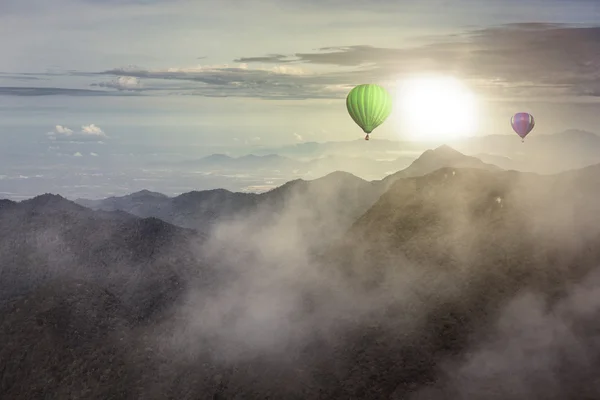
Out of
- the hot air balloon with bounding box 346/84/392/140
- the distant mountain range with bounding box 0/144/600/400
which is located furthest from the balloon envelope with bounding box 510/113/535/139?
the hot air balloon with bounding box 346/84/392/140

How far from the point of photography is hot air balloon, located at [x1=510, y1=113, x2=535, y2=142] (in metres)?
174

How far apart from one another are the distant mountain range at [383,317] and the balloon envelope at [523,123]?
1285 cm

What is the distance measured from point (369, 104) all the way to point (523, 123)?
5671cm

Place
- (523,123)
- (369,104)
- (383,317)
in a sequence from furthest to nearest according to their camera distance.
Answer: (523,123) < (383,317) < (369,104)

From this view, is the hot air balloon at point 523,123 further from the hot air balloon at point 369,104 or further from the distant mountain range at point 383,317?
the hot air balloon at point 369,104

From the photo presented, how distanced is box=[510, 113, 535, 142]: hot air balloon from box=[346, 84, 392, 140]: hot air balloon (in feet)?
165

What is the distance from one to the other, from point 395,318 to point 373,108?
45853 millimetres

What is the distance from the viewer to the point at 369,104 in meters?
140

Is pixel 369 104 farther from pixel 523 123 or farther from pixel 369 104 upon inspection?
pixel 523 123

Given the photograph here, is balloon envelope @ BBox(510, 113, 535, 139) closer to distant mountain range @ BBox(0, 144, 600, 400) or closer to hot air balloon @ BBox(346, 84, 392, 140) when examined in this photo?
distant mountain range @ BBox(0, 144, 600, 400)

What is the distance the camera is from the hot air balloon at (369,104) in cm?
14038

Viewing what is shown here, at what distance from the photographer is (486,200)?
165 metres

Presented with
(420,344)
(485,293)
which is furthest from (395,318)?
(485,293)

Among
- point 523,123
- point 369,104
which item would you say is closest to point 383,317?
point 369,104
